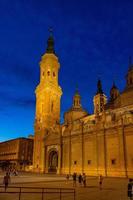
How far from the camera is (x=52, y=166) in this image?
5719cm

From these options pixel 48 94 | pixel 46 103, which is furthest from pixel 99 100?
pixel 46 103

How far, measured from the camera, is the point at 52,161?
5778 centimetres

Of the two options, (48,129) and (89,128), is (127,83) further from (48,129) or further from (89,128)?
(48,129)

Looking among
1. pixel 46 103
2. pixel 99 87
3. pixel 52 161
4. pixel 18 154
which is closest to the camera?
pixel 52 161

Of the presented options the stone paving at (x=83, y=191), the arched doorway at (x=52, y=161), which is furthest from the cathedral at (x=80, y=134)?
the stone paving at (x=83, y=191)

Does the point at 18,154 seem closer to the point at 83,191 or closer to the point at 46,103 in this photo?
the point at 46,103

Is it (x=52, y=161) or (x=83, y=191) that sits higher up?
(x=52, y=161)

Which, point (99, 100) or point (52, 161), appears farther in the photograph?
point (99, 100)

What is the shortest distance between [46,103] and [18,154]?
22.7 meters

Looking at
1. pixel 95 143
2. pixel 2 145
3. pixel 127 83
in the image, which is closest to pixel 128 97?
pixel 127 83

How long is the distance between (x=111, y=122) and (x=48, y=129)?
24.3 m

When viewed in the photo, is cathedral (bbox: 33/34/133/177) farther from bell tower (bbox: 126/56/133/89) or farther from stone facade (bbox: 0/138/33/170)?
stone facade (bbox: 0/138/33/170)

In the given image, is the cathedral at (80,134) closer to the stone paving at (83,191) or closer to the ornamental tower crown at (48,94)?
the ornamental tower crown at (48,94)

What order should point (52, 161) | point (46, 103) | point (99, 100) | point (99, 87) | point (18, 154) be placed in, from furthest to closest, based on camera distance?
point (99, 87) < point (18, 154) < point (99, 100) < point (46, 103) < point (52, 161)
